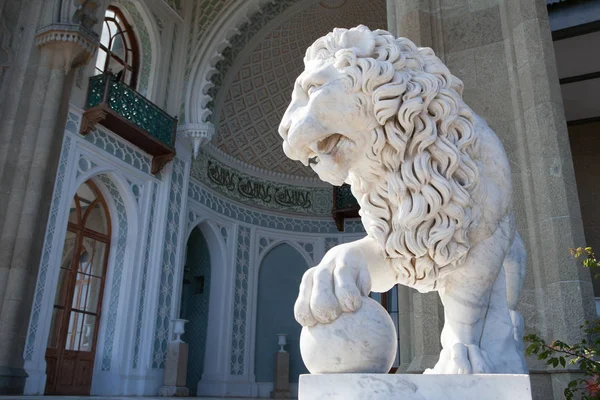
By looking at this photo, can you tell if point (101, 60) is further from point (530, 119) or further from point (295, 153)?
point (295, 153)

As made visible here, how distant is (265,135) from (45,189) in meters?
5.61

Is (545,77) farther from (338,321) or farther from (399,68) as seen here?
(338,321)

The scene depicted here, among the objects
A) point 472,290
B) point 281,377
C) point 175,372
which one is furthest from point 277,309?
point 472,290

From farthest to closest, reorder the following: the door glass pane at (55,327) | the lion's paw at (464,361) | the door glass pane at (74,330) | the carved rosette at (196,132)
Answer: the carved rosette at (196,132), the door glass pane at (74,330), the door glass pane at (55,327), the lion's paw at (464,361)

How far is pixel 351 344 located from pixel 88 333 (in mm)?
7649

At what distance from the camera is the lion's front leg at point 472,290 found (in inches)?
49.6

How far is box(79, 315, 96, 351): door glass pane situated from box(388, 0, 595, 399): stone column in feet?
20.5

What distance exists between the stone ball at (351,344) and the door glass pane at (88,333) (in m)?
7.56

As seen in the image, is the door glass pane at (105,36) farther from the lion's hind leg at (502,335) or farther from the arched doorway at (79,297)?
the lion's hind leg at (502,335)

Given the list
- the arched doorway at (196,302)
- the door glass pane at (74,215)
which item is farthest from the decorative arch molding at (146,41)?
the arched doorway at (196,302)

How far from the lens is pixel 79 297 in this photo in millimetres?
7809

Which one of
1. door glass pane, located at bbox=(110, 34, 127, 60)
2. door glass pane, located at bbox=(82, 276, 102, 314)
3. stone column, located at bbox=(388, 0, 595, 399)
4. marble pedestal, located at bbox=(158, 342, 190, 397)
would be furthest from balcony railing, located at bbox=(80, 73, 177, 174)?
stone column, located at bbox=(388, 0, 595, 399)

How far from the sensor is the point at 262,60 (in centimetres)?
1099

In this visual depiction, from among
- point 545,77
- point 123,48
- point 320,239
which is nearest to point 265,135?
point 320,239
